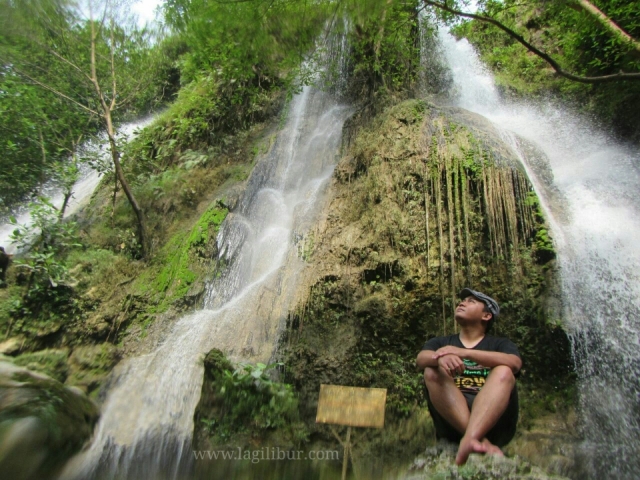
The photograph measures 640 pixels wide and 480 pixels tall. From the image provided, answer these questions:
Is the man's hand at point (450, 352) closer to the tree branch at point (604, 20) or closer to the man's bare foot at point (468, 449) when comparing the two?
the man's bare foot at point (468, 449)

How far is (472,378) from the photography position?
8.77 feet

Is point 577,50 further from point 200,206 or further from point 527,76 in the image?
point 200,206

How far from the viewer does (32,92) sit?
984cm

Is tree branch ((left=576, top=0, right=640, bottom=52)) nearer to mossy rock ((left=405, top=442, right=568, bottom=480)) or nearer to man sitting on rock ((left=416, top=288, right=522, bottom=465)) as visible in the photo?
man sitting on rock ((left=416, top=288, right=522, bottom=465))

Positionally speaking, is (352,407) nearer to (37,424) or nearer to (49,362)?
(37,424)

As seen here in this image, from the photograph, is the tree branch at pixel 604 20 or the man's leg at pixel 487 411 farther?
the tree branch at pixel 604 20

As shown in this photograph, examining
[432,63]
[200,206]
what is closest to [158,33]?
[200,206]

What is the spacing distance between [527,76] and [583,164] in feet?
13.5

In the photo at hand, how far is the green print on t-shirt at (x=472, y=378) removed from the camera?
263cm

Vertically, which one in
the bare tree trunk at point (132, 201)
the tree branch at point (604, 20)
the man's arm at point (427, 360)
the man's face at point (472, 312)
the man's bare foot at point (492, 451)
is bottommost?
the man's bare foot at point (492, 451)

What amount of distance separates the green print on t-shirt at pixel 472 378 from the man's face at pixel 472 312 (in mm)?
365

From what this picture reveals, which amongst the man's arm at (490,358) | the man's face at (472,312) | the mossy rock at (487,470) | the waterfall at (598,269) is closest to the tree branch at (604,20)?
the waterfall at (598,269)

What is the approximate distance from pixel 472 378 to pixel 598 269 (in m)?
4.12

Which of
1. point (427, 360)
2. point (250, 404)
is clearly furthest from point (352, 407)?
point (250, 404)
